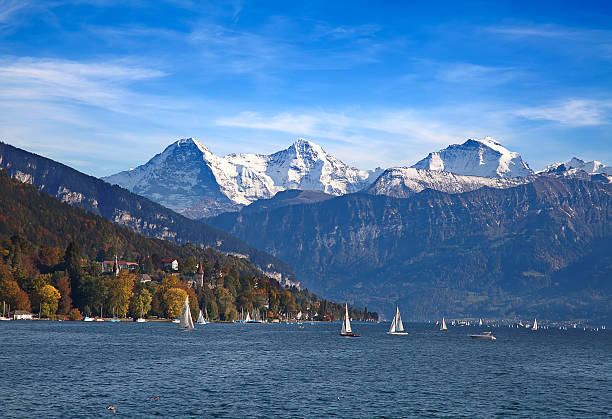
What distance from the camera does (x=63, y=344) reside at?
179125mm

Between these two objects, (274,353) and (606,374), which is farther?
(274,353)

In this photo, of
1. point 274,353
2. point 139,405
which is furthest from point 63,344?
point 139,405

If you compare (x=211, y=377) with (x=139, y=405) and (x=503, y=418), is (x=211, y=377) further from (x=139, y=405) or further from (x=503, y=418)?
(x=503, y=418)

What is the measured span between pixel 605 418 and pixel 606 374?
66944 mm

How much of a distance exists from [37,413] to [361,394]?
4567 centimetres

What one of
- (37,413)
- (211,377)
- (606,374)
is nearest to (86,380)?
(211,377)

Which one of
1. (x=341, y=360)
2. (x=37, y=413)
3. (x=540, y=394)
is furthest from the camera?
(x=341, y=360)

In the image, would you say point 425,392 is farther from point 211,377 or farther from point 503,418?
point 211,377

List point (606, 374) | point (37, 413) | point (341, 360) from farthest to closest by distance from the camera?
point (341, 360) < point (606, 374) < point (37, 413)

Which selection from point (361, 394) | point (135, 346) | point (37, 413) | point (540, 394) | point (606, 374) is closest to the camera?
point (37, 413)

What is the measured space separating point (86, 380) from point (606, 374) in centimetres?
10475

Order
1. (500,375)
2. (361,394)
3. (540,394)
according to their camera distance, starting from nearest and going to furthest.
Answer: (361,394)
(540,394)
(500,375)

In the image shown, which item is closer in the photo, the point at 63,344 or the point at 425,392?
the point at 425,392

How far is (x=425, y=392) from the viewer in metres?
116
